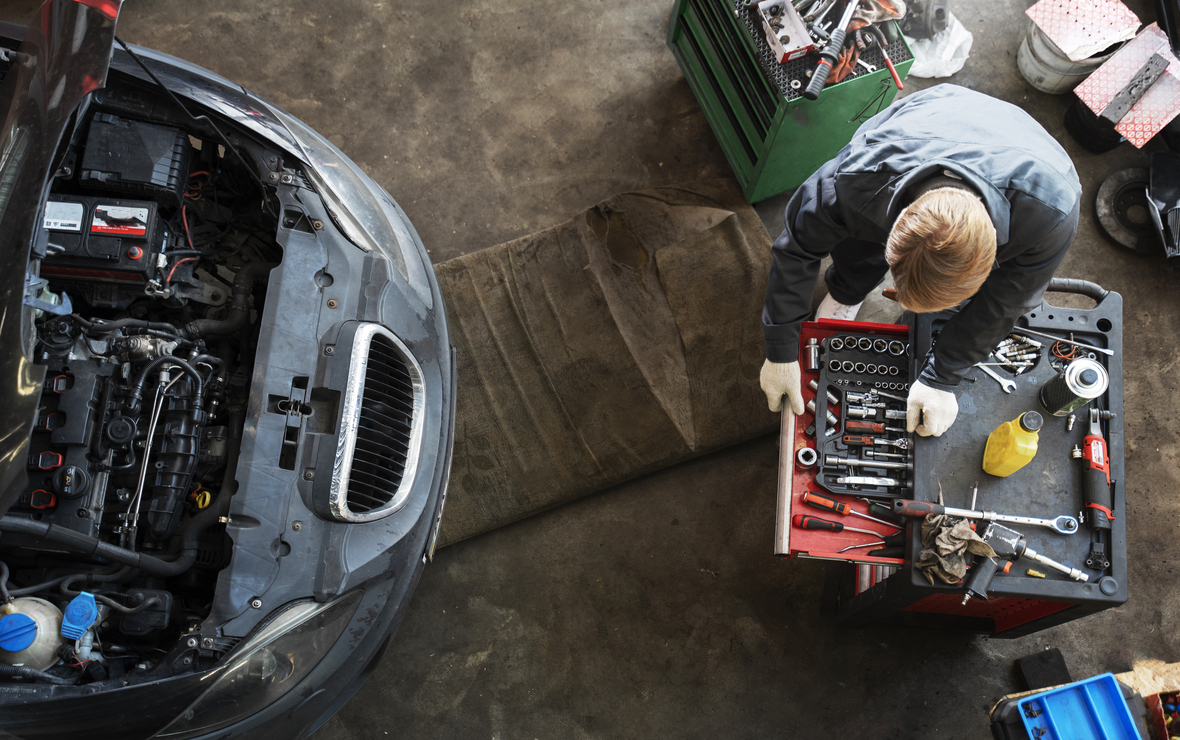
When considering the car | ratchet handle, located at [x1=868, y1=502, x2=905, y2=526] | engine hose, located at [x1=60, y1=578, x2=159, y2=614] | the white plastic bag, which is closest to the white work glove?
ratchet handle, located at [x1=868, y1=502, x2=905, y2=526]

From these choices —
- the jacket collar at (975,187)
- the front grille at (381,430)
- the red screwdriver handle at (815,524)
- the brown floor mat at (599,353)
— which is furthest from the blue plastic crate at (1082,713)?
the front grille at (381,430)

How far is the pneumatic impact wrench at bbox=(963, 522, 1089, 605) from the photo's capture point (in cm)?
195

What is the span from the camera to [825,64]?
248 centimetres

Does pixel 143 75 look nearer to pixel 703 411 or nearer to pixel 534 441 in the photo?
pixel 534 441

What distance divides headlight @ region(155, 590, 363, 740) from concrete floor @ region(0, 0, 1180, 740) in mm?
868

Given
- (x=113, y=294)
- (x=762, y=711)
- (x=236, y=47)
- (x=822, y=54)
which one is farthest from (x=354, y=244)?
(x=762, y=711)

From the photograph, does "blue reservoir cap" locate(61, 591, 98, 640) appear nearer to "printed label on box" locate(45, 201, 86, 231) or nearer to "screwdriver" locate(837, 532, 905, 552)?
"printed label on box" locate(45, 201, 86, 231)

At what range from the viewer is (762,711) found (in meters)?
2.66

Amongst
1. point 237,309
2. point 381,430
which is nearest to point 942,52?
point 381,430

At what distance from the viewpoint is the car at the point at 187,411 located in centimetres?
177

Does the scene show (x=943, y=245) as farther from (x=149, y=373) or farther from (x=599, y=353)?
(x=149, y=373)

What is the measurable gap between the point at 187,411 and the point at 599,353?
1433mm

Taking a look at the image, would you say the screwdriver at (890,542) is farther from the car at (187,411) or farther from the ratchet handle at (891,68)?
the ratchet handle at (891,68)

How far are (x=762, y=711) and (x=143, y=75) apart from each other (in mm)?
2792
